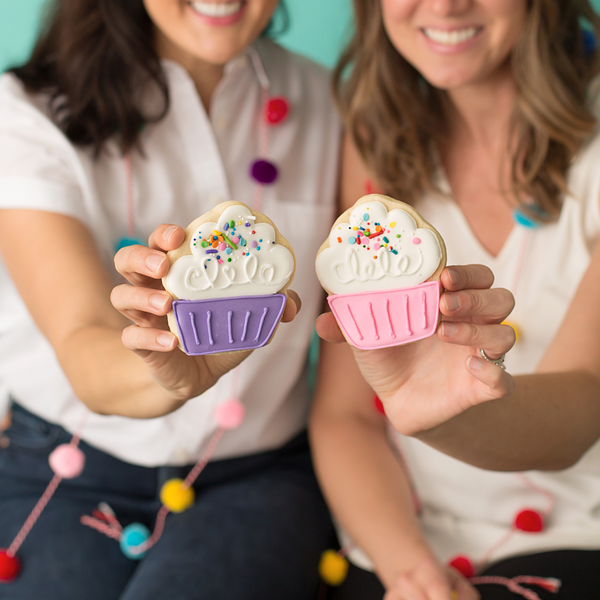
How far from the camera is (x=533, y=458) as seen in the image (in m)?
1.06

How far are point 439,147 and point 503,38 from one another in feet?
0.99

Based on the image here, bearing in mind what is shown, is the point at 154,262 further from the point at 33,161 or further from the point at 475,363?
the point at 33,161

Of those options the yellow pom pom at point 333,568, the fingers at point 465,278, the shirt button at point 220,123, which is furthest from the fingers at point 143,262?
the yellow pom pom at point 333,568

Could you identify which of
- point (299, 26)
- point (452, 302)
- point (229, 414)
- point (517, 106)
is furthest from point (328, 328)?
point (299, 26)

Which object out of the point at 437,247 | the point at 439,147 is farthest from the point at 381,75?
the point at 437,247

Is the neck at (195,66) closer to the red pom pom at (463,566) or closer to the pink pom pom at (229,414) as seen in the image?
the pink pom pom at (229,414)

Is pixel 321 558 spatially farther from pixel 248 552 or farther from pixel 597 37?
pixel 597 37

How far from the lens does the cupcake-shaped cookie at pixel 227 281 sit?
830 mm

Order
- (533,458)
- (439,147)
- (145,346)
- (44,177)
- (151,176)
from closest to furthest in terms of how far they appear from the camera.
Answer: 1. (145,346)
2. (533,458)
3. (44,177)
4. (151,176)
5. (439,147)

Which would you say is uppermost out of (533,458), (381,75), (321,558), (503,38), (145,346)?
(503,38)

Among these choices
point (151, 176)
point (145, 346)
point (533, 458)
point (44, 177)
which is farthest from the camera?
point (151, 176)

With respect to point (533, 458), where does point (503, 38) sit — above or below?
above

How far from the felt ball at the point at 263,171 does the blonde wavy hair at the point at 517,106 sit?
218 millimetres

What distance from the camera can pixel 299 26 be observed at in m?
2.21
